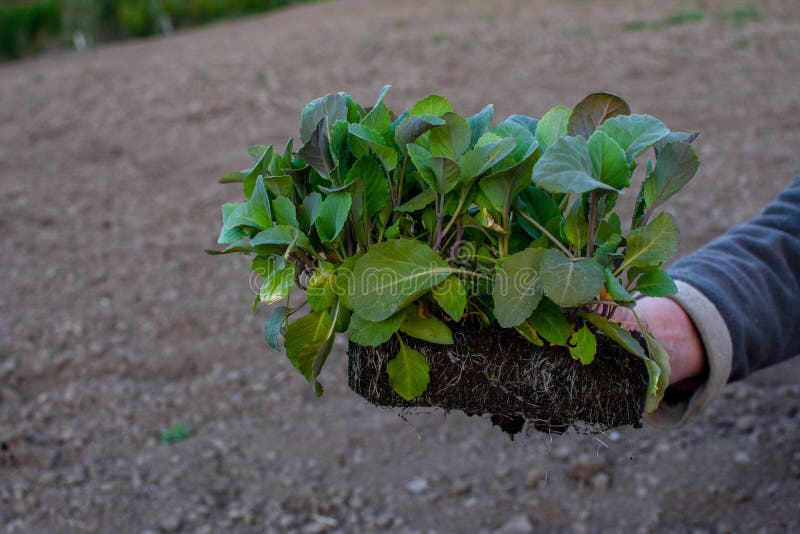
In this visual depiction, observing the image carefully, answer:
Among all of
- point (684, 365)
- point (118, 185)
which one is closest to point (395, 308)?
point (684, 365)

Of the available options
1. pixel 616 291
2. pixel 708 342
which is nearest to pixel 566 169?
pixel 616 291

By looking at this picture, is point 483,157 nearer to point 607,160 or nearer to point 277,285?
point 607,160

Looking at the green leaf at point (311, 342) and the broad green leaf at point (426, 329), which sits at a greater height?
the broad green leaf at point (426, 329)

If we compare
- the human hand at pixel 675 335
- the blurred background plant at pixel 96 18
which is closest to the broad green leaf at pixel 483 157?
the human hand at pixel 675 335

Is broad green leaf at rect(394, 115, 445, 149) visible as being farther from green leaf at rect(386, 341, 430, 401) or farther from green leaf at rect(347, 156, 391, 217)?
green leaf at rect(386, 341, 430, 401)

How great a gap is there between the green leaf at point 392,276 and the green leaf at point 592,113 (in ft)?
1.02

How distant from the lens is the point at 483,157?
1185 mm

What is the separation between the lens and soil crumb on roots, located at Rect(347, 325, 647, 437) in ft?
4.12

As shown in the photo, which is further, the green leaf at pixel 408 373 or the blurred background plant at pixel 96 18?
the blurred background plant at pixel 96 18

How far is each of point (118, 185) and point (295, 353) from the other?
371 cm

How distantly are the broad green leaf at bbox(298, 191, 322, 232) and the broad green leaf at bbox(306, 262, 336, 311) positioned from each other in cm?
7

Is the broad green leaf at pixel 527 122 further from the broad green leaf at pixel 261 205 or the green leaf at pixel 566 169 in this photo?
the broad green leaf at pixel 261 205

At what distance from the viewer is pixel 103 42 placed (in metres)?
11.4

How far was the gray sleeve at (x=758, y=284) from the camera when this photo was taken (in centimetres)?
158
